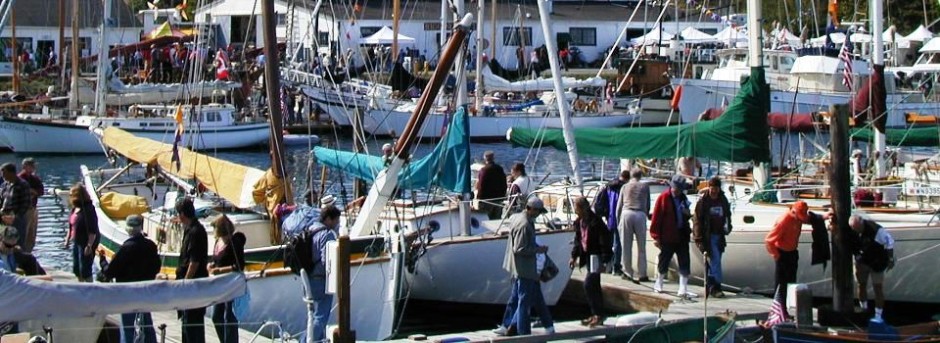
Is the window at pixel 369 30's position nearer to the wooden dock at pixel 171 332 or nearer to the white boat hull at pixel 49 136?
the white boat hull at pixel 49 136

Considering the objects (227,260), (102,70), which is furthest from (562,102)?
(102,70)

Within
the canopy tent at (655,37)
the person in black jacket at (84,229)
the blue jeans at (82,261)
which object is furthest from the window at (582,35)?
the person in black jacket at (84,229)

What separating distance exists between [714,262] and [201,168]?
8252 mm

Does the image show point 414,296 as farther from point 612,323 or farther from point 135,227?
point 135,227

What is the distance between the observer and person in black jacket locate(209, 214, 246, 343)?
15.1 meters

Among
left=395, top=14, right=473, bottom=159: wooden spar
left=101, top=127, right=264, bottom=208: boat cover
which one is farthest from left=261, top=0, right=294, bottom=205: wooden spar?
left=395, top=14, right=473, bottom=159: wooden spar

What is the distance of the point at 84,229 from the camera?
18.9 metres

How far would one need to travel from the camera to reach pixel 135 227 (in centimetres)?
1416

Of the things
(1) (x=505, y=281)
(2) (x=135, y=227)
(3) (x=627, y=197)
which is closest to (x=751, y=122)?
(3) (x=627, y=197)

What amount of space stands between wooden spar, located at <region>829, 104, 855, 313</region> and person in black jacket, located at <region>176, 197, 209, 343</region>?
7199 millimetres

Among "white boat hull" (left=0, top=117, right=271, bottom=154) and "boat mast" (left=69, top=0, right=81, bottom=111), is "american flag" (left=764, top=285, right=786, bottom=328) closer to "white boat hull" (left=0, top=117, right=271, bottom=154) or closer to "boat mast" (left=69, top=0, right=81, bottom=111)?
"boat mast" (left=69, top=0, right=81, bottom=111)

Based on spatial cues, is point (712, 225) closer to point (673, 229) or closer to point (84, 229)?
point (673, 229)

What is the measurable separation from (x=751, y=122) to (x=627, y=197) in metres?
2.52

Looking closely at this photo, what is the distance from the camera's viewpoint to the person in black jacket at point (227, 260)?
15062mm
